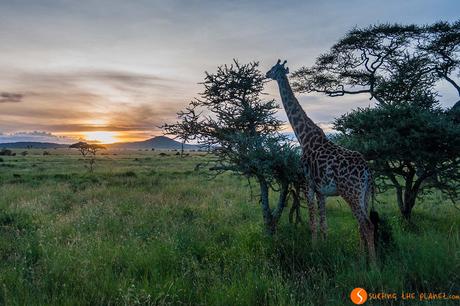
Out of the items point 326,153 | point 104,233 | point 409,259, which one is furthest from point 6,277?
point 409,259

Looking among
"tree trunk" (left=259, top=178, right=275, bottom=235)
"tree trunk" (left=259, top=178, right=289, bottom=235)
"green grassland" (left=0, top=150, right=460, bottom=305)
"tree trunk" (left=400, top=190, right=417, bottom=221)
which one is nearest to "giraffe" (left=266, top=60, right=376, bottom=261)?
"green grassland" (left=0, top=150, right=460, bottom=305)

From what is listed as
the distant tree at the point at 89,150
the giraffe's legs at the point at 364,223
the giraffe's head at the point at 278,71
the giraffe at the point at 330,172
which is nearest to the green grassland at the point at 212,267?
the giraffe's legs at the point at 364,223

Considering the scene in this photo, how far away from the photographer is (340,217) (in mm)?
10984

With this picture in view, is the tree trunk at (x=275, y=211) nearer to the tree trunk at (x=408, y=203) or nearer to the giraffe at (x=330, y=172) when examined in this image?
the giraffe at (x=330, y=172)

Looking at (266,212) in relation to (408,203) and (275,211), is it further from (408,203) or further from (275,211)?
(408,203)

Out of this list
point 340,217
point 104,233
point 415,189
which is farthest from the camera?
point 340,217

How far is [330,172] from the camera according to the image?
20.2ft

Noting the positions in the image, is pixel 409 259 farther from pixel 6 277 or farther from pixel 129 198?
pixel 129 198

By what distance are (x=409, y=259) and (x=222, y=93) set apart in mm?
5120

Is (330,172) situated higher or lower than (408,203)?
higher

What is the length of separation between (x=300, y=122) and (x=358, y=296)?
3712 mm

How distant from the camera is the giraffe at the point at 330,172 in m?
5.79

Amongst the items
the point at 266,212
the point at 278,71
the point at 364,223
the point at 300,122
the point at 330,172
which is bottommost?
the point at 266,212

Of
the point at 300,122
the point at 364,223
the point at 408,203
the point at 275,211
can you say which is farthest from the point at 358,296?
the point at 408,203
